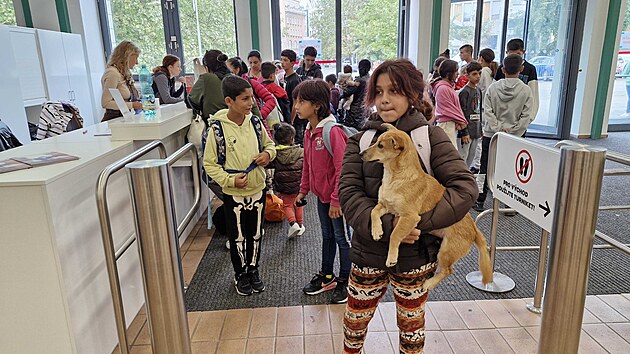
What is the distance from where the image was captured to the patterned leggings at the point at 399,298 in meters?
1.45

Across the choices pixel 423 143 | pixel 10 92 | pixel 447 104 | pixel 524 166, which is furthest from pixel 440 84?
pixel 10 92

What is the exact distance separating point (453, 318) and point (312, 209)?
2010mm

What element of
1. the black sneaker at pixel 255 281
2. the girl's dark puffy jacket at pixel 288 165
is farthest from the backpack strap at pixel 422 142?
the girl's dark puffy jacket at pixel 288 165

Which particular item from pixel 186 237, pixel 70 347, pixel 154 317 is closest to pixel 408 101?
pixel 154 317

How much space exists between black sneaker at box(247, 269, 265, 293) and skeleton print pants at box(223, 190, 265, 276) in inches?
1.2

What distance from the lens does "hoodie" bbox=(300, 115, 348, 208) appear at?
2.09m

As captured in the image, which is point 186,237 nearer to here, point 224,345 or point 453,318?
point 224,345

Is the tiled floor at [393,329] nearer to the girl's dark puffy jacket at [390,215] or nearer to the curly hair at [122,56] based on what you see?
the girl's dark puffy jacket at [390,215]

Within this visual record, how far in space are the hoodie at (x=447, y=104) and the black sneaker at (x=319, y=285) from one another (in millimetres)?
1849

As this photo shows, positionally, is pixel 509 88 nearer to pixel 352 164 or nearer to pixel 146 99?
pixel 352 164

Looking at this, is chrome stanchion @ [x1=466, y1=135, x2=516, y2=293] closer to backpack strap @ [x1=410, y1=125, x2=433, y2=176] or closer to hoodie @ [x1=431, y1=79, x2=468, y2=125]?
hoodie @ [x1=431, y1=79, x2=468, y2=125]

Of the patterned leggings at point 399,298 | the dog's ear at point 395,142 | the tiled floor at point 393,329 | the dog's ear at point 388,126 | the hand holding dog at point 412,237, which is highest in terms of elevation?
the dog's ear at point 388,126

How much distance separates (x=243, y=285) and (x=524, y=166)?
1698mm

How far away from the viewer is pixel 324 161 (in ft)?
7.14
